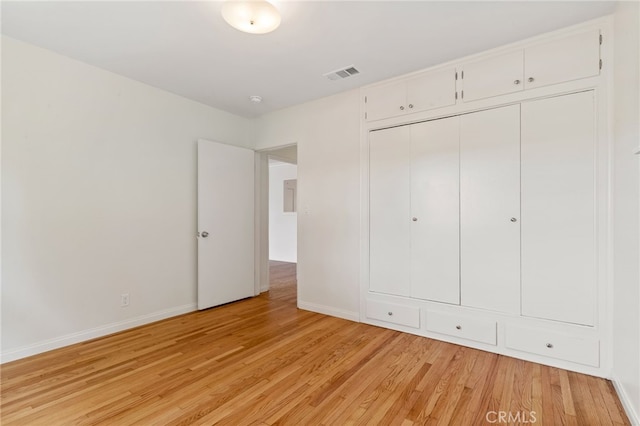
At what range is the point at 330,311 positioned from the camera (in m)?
3.54

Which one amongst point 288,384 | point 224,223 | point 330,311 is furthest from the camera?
point 224,223

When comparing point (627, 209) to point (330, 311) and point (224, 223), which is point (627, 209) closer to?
point (330, 311)

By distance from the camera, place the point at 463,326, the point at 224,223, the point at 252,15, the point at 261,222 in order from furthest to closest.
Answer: the point at 261,222 < the point at 224,223 < the point at 463,326 < the point at 252,15

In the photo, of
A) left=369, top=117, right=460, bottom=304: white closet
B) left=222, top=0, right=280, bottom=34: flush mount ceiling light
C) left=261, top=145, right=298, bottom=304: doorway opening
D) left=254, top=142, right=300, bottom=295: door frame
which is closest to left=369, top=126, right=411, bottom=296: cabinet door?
left=369, top=117, right=460, bottom=304: white closet

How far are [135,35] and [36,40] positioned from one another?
0.86 m

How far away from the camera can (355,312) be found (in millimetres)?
3348

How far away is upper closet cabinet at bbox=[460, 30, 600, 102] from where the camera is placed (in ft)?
7.26

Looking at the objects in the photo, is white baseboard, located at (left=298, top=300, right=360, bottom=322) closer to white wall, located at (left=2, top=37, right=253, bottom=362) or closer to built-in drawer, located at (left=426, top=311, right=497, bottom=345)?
built-in drawer, located at (left=426, top=311, right=497, bottom=345)

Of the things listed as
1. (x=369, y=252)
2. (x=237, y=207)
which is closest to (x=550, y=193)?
(x=369, y=252)

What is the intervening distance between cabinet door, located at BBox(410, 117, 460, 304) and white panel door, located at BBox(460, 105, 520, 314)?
0.08 m

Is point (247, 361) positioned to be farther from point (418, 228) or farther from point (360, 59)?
point (360, 59)

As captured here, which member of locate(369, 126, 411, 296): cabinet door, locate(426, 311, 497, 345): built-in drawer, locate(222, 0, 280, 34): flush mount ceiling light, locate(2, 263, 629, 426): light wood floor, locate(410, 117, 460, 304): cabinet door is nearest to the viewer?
locate(2, 263, 629, 426): light wood floor

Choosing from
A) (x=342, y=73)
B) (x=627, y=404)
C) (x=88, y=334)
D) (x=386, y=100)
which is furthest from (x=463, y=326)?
(x=88, y=334)

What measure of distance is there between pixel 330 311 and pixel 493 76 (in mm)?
2912
